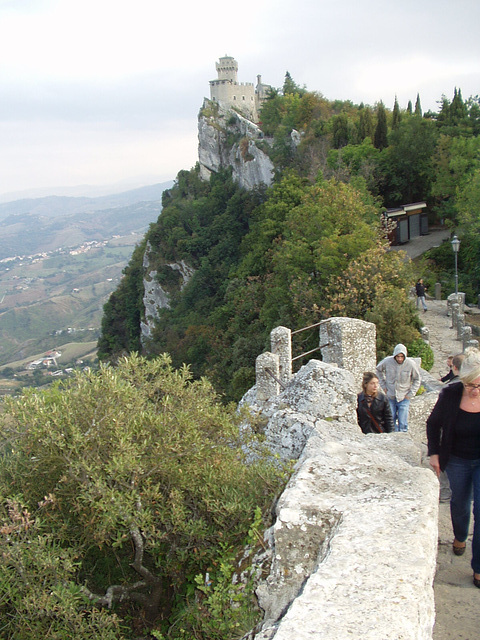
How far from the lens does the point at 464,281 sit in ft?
89.4

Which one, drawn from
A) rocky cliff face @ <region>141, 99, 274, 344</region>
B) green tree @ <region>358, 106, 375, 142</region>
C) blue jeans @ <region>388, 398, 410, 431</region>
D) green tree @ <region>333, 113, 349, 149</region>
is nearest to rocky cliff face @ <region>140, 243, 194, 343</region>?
rocky cliff face @ <region>141, 99, 274, 344</region>

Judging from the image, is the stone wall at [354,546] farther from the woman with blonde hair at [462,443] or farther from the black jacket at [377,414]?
the black jacket at [377,414]

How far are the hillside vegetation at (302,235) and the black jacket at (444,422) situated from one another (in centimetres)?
1143

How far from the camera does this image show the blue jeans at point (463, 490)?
4.64 meters

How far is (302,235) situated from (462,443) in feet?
68.4

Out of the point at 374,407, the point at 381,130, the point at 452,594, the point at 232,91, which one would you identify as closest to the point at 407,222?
the point at 381,130

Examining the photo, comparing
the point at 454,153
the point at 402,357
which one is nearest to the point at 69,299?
the point at 454,153

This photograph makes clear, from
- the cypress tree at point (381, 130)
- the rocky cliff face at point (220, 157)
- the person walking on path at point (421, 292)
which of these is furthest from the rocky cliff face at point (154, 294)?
the person walking on path at point (421, 292)

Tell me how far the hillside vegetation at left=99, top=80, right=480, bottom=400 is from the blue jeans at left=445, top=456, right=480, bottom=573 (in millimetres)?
11335

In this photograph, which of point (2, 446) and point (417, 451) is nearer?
point (417, 451)

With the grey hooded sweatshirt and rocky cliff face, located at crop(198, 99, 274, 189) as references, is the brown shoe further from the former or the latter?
rocky cliff face, located at crop(198, 99, 274, 189)

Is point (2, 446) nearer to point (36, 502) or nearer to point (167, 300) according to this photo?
point (36, 502)

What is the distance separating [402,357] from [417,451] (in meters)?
3.37

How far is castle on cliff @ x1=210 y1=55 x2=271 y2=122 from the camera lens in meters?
82.9
